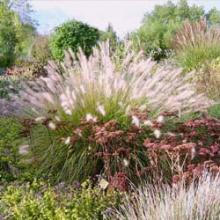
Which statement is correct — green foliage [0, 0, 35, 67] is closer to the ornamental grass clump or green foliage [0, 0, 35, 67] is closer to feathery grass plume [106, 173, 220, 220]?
the ornamental grass clump

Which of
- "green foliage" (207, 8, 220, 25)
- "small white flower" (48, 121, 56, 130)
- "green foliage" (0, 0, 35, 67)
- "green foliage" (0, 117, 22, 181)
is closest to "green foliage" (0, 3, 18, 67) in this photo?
"green foliage" (0, 0, 35, 67)

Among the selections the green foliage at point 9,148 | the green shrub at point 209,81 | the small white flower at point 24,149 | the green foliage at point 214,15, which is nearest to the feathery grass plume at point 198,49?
the green shrub at point 209,81

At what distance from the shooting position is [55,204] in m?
4.71

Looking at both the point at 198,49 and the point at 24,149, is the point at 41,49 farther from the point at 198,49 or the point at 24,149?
the point at 24,149

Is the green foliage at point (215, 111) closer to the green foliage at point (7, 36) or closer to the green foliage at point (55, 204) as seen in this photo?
the green foliage at point (55, 204)

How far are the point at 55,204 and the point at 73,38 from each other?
16.3 meters

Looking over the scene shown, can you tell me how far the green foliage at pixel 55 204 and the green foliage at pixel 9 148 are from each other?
922 mm

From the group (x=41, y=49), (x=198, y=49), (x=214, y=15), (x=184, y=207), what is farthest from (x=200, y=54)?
(x=214, y=15)

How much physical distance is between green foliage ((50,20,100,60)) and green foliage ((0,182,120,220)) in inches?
615

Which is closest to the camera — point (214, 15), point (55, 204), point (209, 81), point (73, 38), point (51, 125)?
point (55, 204)

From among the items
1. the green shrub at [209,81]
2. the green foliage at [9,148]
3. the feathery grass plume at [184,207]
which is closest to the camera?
the feathery grass plume at [184,207]

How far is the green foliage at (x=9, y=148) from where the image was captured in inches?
240

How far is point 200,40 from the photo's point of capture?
13664 mm

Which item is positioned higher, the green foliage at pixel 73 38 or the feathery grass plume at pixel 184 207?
the green foliage at pixel 73 38
